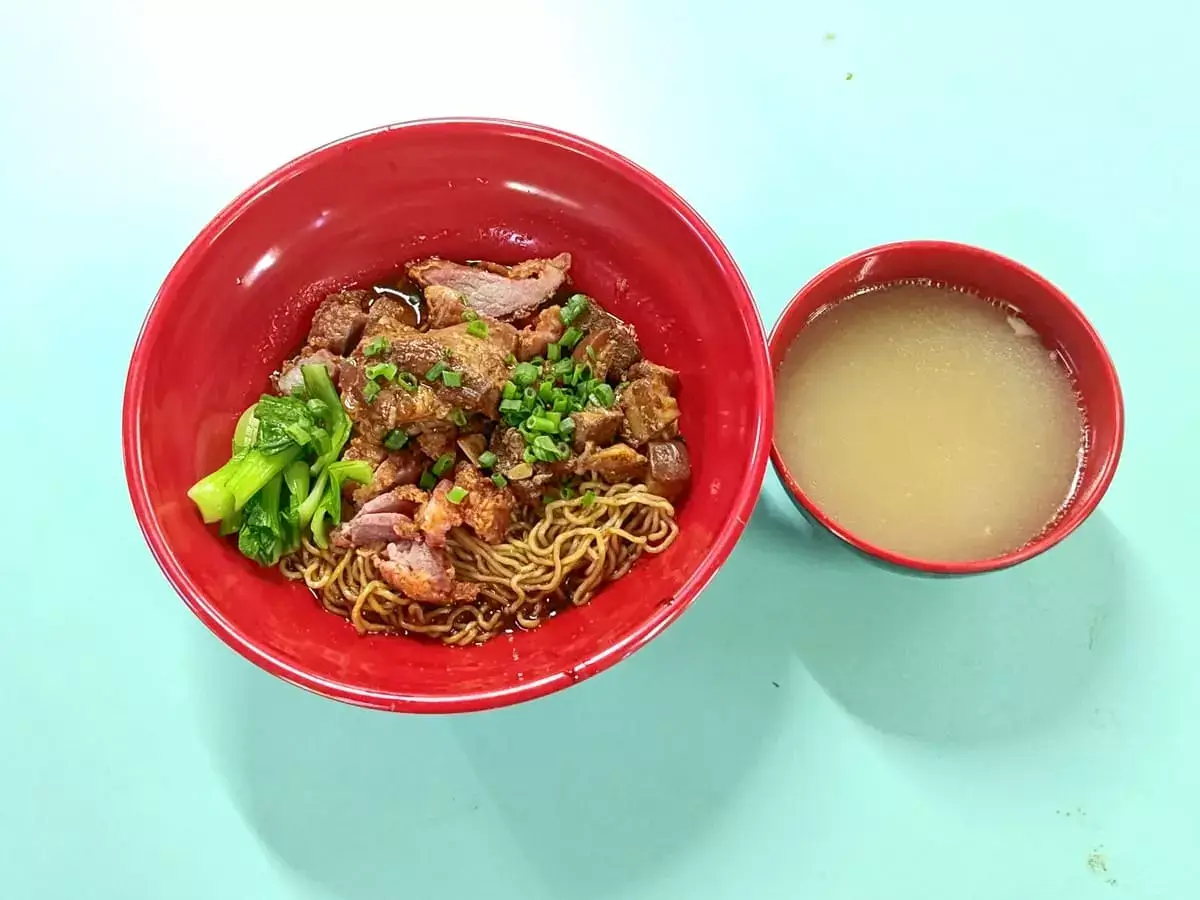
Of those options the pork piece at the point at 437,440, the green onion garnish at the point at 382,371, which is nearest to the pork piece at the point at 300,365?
the green onion garnish at the point at 382,371

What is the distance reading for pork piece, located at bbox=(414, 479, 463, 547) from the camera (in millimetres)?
1929

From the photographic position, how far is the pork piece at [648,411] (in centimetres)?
198

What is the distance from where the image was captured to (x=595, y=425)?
1.97 meters

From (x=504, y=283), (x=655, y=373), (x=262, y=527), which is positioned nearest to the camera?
(x=262, y=527)

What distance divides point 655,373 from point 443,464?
19.6 inches

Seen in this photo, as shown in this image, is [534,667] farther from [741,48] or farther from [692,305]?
[741,48]

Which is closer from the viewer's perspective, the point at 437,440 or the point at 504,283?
the point at 437,440

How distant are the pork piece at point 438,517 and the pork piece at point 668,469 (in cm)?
41

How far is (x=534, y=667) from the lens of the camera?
5.75 feet

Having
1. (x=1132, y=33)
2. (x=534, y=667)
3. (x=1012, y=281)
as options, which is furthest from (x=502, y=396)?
(x=1132, y=33)

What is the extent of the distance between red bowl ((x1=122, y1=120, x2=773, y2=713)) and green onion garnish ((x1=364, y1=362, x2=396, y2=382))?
0.31 m

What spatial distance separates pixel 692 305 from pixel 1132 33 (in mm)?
1620

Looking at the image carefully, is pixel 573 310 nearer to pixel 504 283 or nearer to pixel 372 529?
pixel 504 283

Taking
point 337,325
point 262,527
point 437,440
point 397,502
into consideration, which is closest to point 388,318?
point 337,325
